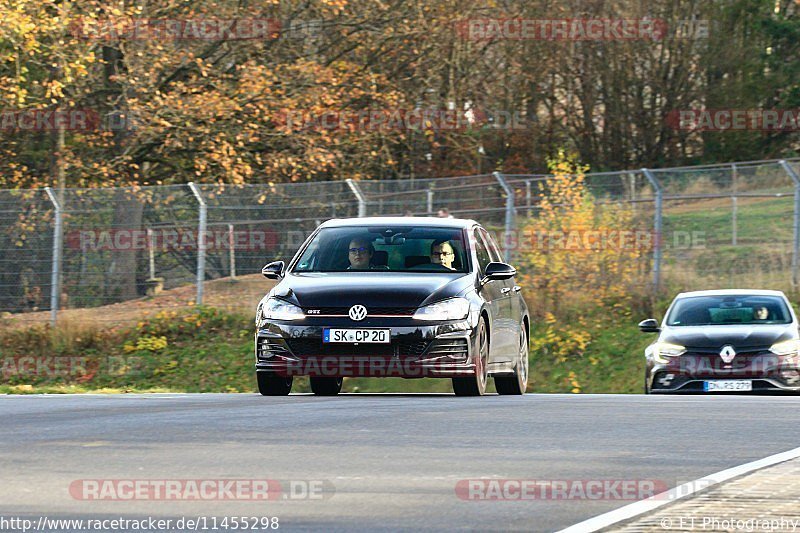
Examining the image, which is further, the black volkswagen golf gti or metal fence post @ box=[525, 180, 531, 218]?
metal fence post @ box=[525, 180, 531, 218]

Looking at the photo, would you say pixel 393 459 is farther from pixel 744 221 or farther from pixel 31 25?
pixel 744 221

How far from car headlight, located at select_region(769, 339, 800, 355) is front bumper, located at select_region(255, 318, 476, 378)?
230 inches

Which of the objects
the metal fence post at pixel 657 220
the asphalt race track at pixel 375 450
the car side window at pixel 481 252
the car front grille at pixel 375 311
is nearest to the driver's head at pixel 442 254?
the car side window at pixel 481 252

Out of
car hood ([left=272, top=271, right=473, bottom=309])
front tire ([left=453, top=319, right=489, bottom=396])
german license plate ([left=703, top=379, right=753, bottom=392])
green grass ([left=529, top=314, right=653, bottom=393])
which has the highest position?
car hood ([left=272, top=271, right=473, bottom=309])

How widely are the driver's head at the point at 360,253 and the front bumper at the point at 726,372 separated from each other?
5189 mm

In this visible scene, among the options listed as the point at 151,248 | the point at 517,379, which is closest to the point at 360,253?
the point at 517,379

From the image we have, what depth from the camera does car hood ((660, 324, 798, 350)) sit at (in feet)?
64.4

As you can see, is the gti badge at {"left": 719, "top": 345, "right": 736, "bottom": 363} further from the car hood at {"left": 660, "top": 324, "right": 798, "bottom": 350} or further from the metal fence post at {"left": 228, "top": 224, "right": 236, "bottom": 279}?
the metal fence post at {"left": 228, "top": 224, "right": 236, "bottom": 279}

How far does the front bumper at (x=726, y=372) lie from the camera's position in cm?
1938

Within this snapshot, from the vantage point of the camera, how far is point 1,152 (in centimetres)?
3319

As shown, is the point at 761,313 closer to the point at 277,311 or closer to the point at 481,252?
the point at 481,252

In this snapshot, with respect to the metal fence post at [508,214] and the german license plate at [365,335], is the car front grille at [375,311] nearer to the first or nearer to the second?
the german license plate at [365,335]

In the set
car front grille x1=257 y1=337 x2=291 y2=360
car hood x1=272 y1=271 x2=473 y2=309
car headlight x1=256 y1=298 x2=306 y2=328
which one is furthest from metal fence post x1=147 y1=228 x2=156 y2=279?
car front grille x1=257 y1=337 x2=291 y2=360

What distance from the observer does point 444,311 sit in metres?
14.9
